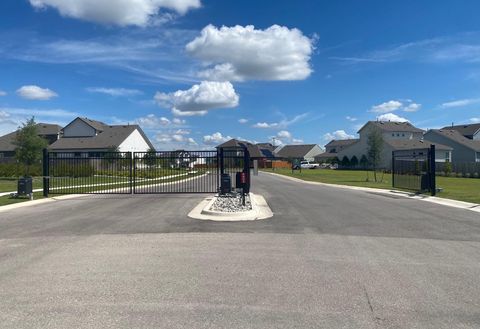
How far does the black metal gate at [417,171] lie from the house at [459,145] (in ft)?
165

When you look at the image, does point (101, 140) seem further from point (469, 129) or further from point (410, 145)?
point (469, 129)

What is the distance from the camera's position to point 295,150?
138875 mm

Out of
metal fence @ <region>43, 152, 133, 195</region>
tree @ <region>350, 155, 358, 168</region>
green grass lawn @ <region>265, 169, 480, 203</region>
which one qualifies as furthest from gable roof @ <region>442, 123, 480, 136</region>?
metal fence @ <region>43, 152, 133, 195</region>

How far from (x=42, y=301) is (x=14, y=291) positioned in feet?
2.24

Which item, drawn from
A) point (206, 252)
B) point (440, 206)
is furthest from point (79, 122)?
point (206, 252)

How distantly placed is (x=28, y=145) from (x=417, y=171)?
30.8m

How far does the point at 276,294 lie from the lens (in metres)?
5.96

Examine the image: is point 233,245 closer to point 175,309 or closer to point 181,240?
point 181,240

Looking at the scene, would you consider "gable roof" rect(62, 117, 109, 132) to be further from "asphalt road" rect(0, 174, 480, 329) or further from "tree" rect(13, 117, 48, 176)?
"asphalt road" rect(0, 174, 480, 329)

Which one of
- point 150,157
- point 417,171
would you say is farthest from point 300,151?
point 150,157

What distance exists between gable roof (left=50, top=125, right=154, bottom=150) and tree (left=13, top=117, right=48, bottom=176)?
30516 millimetres

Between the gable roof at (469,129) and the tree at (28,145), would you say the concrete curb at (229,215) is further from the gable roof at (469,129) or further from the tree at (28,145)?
the gable roof at (469,129)

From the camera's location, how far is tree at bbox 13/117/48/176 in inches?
1549

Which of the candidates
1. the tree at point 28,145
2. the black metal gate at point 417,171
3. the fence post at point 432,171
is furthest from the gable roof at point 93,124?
the fence post at point 432,171
